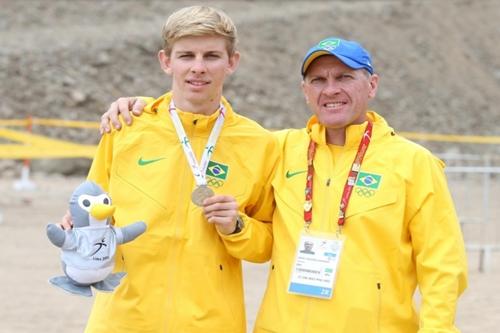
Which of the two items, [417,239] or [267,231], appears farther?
[267,231]

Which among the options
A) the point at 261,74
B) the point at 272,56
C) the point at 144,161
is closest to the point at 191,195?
the point at 144,161

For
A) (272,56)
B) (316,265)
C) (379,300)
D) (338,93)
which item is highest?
(272,56)

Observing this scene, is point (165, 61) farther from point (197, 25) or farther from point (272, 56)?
point (272, 56)

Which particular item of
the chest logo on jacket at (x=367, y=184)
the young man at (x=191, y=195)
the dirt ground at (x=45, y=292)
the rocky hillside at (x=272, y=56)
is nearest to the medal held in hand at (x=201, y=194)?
the young man at (x=191, y=195)

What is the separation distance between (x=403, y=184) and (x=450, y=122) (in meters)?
29.5

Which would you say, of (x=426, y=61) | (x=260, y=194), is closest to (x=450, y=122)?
(x=426, y=61)

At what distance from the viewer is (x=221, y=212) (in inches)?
160

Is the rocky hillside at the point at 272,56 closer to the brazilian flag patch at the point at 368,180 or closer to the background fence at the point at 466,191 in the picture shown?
the background fence at the point at 466,191

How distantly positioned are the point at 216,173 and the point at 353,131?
56 centimetres

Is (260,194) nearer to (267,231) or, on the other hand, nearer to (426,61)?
(267,231)

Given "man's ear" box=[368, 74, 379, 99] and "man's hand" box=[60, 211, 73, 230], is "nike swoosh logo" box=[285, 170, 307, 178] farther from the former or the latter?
"man's hand" box=[60, 211, 73, 230]

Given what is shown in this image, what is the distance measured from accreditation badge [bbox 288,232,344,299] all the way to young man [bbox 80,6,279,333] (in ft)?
0.72

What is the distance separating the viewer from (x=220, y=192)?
13.9 feet

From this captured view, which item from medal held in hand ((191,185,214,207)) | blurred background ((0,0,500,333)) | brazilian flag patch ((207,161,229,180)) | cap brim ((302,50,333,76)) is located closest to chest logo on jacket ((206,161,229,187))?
brazilian flag patch ((207,161,229,180))
